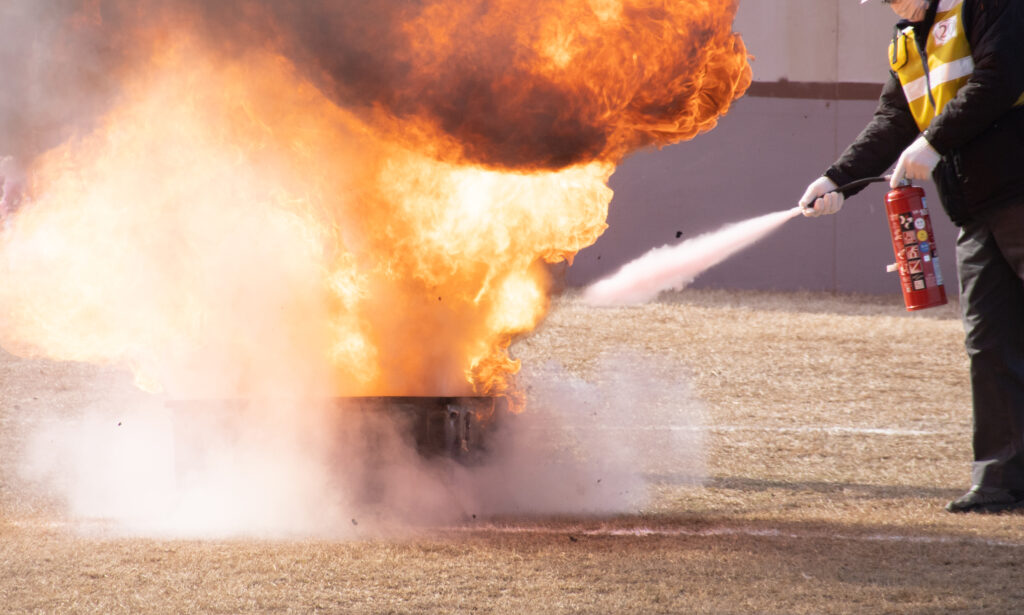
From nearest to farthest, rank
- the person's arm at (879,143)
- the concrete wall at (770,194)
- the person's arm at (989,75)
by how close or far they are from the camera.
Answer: the person's arm at (989,75) → the person's arm at (879,143) → the concrete wall at (770,194)

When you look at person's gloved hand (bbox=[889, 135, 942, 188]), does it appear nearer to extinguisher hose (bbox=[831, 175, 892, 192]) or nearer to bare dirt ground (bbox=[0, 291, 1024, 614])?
extinguisher hose (bbox=[831, 175, 892, 192])

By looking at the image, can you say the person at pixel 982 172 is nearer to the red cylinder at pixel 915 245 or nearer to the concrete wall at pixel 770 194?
the red cylinder at pixel 915 245

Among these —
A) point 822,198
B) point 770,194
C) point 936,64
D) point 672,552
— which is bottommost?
point 672,552

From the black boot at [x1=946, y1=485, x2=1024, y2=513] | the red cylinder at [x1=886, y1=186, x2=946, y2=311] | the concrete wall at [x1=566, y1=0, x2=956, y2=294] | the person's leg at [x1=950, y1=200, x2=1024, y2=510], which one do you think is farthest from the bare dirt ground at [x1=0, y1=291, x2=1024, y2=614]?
the concrete wall at [x1=566, y1=0, x2=956, y2=294]

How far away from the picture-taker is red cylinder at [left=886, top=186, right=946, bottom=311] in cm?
511

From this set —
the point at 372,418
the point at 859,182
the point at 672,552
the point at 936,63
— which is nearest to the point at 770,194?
the point at 859,182

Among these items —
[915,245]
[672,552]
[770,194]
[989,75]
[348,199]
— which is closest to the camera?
[672,552]

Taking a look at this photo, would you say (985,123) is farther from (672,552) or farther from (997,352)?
(672,552)

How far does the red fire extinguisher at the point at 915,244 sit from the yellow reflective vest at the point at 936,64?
36 cm

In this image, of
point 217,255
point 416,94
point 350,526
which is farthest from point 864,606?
point 217,255

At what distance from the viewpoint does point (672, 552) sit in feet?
→ 13.9

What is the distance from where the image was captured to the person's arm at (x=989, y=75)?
15.2 feet

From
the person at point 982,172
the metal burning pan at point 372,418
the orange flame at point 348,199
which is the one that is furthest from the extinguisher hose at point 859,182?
the metal burning pan at point 372,418

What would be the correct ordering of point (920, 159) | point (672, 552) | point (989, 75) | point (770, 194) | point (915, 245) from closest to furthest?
point (672, 552) < point (989, 75) < point (920, 159) < point (915, 245) < point (770, 194)
